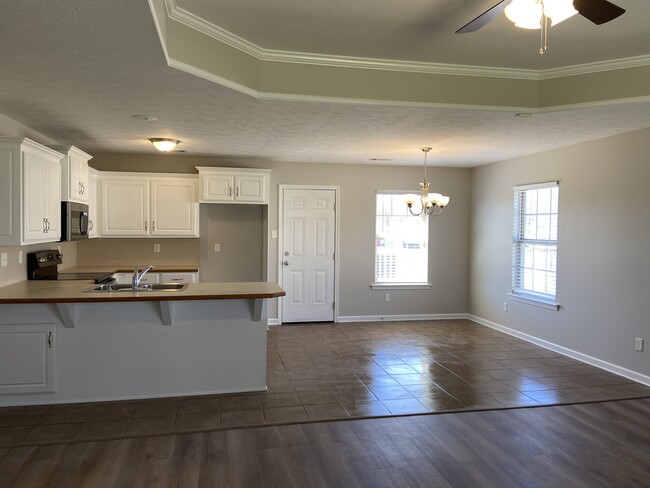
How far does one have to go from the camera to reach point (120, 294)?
3719 mm

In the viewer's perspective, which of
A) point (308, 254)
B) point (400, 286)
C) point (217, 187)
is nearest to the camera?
point (217, 187)

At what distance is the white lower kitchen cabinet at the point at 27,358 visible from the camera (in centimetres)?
363

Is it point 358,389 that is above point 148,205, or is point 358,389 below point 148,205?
below

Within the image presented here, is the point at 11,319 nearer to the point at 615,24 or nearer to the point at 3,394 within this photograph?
the point at 3,394

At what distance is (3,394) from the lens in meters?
3.65

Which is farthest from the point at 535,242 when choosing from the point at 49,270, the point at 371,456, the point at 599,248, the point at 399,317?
the point at 49,270

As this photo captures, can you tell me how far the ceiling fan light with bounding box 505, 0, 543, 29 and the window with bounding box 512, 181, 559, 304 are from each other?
155 inches

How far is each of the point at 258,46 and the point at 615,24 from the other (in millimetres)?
2207

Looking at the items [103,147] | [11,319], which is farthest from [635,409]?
[103,147]

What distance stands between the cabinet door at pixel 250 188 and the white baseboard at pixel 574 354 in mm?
3576

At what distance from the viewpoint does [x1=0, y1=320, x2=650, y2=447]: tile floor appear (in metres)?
3.42

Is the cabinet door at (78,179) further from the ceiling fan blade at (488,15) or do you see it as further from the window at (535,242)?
the window at (535,242)

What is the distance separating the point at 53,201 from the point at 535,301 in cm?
526

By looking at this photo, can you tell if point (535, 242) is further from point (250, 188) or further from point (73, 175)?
point (73, 175)
